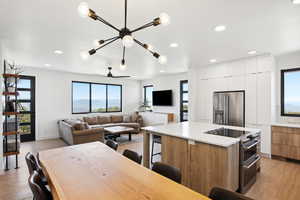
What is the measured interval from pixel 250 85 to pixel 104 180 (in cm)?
450

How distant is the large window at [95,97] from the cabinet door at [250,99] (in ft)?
19.6

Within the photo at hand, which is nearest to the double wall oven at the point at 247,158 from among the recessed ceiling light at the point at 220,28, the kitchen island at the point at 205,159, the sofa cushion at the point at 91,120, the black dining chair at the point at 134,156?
the kitchen island at the point at 205,159

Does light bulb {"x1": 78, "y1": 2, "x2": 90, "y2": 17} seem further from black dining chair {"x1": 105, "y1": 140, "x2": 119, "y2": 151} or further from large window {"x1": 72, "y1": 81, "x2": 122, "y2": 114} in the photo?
large window {"x1": 72, "y1": 81, "x2": 122, "y2": 114}

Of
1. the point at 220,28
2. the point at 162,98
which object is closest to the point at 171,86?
the point at 162,98

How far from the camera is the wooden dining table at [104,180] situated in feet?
3.92

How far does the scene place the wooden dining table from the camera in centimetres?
120

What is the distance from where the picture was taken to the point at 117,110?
8453mm

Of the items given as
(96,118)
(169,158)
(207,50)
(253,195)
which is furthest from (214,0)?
(96,118)

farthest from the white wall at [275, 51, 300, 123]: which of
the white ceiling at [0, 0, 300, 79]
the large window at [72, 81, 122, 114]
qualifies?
the large window at [72, 81, 122, 114]

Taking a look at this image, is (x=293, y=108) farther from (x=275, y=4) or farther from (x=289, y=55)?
(x=275, y=4)

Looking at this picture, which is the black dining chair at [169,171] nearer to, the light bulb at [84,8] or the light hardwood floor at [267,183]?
the light bulb at [84,8]

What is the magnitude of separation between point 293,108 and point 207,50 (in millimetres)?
2842

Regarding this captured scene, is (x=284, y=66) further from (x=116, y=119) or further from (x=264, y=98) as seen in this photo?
(x=116, y=119)

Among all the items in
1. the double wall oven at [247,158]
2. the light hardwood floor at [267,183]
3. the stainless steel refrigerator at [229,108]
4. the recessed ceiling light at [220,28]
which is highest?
the recessed ceiling light at [220,28]
